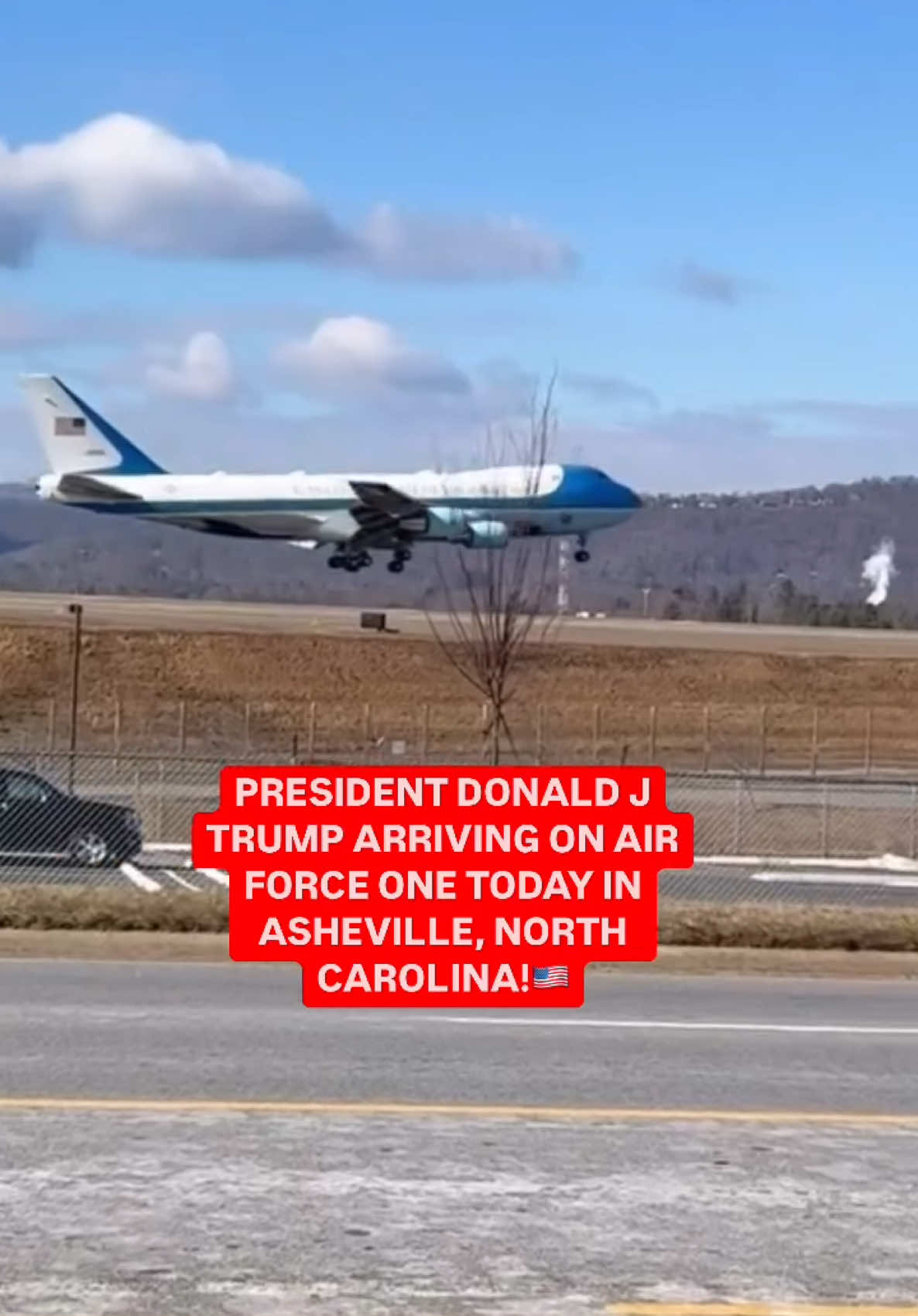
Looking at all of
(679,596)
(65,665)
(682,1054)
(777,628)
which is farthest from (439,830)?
(679,596)

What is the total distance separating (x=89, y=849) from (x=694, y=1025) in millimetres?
11920

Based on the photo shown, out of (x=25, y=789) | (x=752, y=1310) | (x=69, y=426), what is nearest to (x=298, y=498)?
(x=69, y=426)

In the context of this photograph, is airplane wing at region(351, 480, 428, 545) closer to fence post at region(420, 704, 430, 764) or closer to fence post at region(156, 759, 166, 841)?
fence post at region(420, 704, 430, 764)

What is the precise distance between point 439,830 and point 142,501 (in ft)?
195

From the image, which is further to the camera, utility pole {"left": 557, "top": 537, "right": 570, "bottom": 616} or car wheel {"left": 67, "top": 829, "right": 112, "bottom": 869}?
utility pole {"left": 557, "top": 537, "right": 570, "bottom": 616}

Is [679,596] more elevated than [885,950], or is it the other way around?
[679,596]

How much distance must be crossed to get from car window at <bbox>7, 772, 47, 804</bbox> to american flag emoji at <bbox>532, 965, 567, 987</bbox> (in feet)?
34.8

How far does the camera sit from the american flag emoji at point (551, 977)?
12.5 meters

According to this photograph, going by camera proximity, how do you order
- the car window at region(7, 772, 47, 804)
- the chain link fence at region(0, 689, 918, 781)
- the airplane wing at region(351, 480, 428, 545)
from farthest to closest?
the airplane wing at region(351, 480, 428, 545) < the chain link fence at region(0, 689, 918, 781) < the car window at region(7, 772, 47, 804)

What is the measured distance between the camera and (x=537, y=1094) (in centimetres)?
952

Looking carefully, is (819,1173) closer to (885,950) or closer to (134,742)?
(885,950)

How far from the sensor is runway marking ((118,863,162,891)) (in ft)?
68.1

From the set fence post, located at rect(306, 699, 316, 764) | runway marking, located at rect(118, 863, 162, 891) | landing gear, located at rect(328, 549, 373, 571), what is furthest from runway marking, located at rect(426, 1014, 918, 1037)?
landing gear, located at rect(328, 549, 373, 571)

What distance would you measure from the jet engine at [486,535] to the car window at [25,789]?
2800cm
